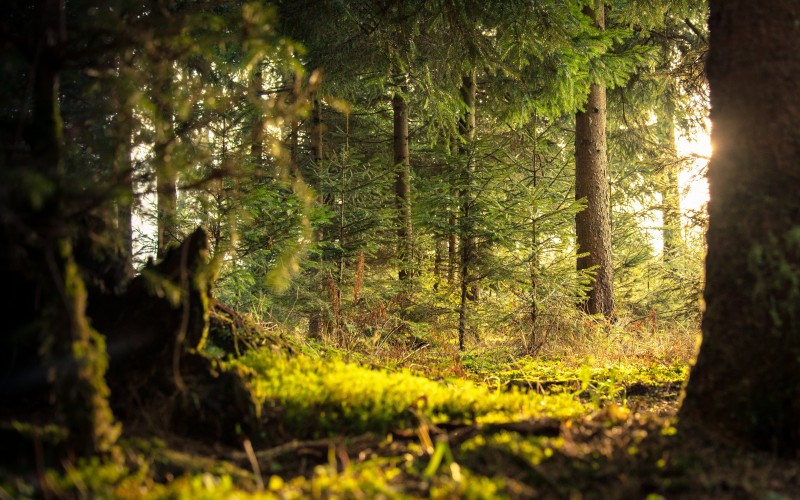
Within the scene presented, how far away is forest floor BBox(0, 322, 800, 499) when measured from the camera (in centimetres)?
198

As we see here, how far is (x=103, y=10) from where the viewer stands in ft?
8.63

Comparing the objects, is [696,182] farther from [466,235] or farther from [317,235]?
[317,235]

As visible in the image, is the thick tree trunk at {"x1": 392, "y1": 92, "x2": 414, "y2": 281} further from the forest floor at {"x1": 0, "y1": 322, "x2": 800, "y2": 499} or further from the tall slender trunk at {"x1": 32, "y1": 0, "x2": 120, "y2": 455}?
the tall slender trunk at {"x1": 32, "y1": 0, "x2": 120, "y2": 455}

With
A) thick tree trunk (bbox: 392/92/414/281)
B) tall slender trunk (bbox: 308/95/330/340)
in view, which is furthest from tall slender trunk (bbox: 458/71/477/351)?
tall slender trunk (bbox: 308/95/330/340)

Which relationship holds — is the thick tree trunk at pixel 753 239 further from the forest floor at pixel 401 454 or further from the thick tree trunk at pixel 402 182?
the thick tree trunk at pixel 402 182

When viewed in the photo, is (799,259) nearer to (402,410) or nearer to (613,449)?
(613,449)

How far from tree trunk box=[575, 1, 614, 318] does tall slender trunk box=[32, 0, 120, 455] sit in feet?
31.3

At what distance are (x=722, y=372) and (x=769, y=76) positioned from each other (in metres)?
1.54

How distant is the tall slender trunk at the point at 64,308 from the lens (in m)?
2.02

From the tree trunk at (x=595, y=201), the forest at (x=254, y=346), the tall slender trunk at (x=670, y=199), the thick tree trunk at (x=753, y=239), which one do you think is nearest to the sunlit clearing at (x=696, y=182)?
the tall slender trunk at (x=670, y=199)

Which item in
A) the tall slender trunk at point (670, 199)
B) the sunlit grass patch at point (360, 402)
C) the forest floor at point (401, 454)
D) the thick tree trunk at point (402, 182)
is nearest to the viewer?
→ the forest floor at point (401, 454)

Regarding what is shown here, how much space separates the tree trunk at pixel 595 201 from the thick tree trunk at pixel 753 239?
25.3 ft

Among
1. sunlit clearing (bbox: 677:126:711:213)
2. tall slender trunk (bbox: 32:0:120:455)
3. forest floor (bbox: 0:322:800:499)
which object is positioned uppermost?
sunlit clearing (bbox: 677:126:711:213)

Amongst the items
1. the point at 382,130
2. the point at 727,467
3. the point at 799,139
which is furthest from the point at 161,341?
the point at 382,130
